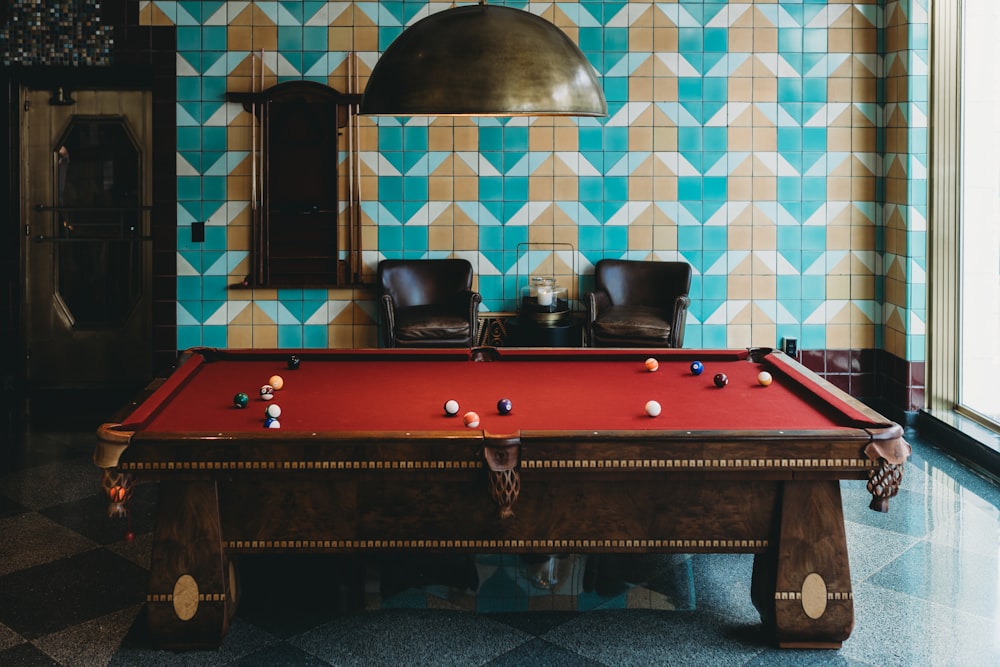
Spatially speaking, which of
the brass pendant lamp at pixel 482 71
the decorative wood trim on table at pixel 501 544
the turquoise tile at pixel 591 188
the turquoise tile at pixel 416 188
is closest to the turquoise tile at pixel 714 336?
the turquoise tile at pixel 591 188

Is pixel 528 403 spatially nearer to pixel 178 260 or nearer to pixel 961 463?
pixel 961 463

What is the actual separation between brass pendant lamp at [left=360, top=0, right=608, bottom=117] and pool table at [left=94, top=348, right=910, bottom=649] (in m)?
0.95

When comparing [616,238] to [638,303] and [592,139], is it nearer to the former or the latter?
[638,303]

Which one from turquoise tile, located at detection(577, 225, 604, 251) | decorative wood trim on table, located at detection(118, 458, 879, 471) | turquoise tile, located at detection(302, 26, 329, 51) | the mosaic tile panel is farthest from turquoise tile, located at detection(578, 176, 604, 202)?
decorative wood trim on table, located at detection(118, 458, 879, 471)

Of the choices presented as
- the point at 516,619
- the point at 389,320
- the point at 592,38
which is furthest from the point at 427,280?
the point at 516,619

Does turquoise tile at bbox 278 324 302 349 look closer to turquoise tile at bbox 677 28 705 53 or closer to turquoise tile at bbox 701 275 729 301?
turquoise tile at bbox 701 275 729 301

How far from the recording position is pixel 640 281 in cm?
661

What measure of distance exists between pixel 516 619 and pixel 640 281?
3.54 metres

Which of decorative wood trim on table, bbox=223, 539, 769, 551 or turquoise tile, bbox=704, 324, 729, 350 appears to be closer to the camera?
decorative wood trim on table, bbox=223, 539, 769, 551

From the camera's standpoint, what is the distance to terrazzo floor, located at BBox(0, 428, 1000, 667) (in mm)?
3168

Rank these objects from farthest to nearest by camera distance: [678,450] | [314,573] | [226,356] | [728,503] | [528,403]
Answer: [226,356]
[314,573]
[528,403]
[728,503]
[678,450]

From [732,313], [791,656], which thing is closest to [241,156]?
[732,313]

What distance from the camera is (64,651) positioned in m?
3.20

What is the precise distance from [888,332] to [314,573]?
434 cm
